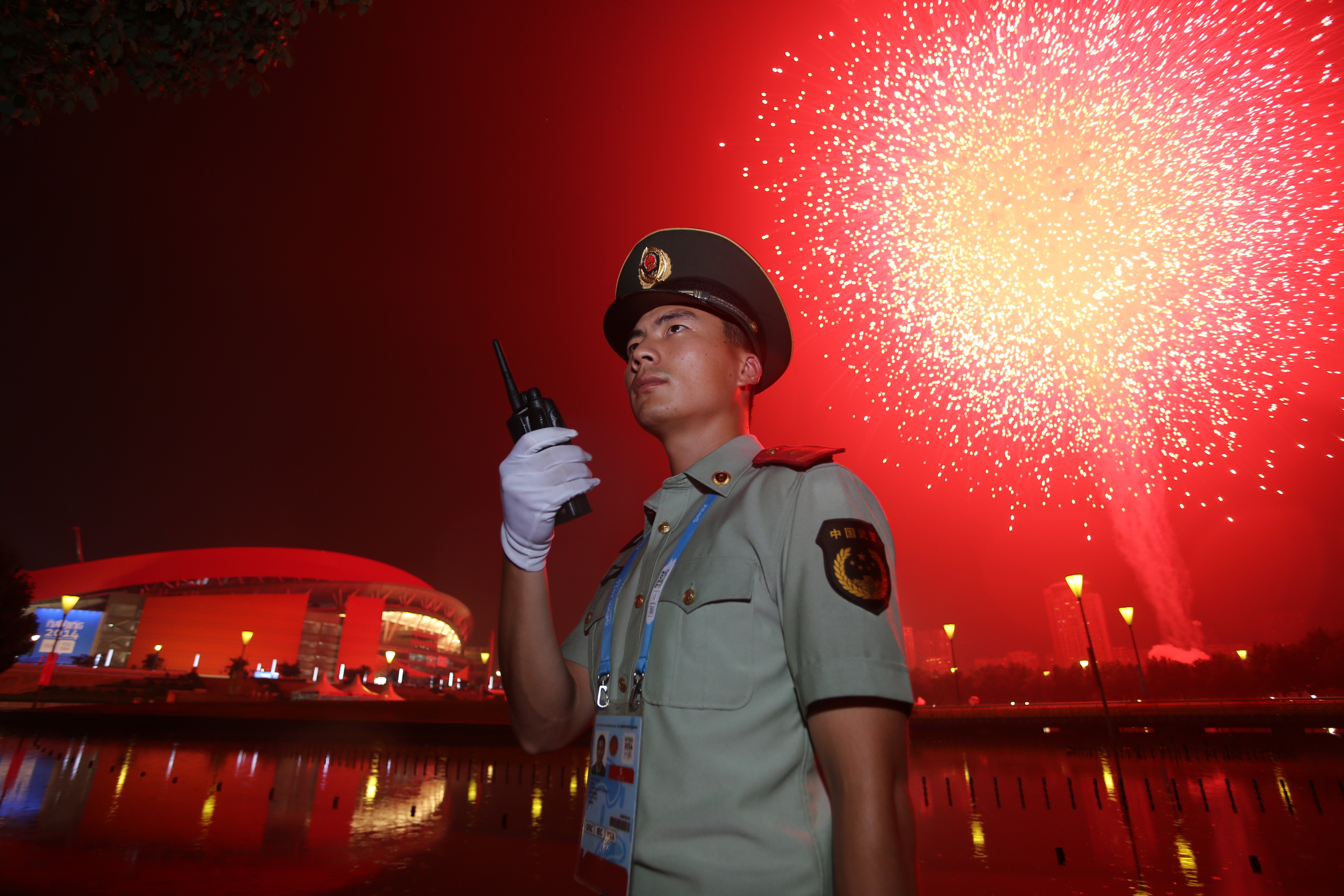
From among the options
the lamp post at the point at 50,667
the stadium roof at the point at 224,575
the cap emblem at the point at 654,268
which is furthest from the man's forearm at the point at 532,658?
the stadium roof at the point at 224,575

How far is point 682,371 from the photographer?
2.29 meters

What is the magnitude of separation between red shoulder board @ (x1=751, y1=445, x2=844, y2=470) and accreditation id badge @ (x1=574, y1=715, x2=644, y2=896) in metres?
0.80

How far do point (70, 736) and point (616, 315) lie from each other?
36575 millimetres

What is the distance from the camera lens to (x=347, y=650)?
73312 mm

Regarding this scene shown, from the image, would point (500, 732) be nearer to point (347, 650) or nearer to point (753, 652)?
point (753, 652)

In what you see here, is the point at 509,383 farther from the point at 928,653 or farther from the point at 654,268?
the point at 928,653

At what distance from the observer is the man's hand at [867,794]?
4.01 ft

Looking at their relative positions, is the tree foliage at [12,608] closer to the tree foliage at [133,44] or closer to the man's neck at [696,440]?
the tree foliage at [133,44]

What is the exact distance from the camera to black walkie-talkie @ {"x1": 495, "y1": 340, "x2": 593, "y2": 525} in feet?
7.88

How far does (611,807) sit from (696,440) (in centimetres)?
122

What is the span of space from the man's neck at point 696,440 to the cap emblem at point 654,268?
61 centimetres

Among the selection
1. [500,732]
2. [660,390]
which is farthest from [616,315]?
[500,732]

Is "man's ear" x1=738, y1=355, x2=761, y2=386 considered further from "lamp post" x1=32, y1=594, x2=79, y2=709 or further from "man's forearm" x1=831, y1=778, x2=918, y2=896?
"lamp post" x1=32, y1=594, x2=79, y2=709

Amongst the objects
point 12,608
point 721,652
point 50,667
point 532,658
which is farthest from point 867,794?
point 50,667
